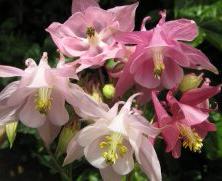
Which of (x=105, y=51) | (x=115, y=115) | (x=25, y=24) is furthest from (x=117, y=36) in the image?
(x=25, y=24)

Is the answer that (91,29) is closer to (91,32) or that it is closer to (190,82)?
(91,32)

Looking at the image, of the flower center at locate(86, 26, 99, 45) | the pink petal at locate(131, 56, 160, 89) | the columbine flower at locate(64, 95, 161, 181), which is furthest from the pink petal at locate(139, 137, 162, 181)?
the flower center at locate(86, 26, 99, 45)

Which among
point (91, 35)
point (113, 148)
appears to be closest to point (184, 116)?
point (113, 148)

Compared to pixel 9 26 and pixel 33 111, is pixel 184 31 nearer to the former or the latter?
pixel 33 111

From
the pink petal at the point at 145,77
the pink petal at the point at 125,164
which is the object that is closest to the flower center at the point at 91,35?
the pink petal at the point at 145,77

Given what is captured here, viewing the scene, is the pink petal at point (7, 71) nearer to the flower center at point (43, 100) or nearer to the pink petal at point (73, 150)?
the flower center at point (43, 100)

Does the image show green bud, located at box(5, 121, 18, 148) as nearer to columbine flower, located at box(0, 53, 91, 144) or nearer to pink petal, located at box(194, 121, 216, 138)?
columbine flower, located at box(0, 53, 91, 144)

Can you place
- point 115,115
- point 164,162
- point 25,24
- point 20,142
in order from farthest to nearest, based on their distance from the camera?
point 25,24 → point 20,142 → point 164,162 → point 115,115
